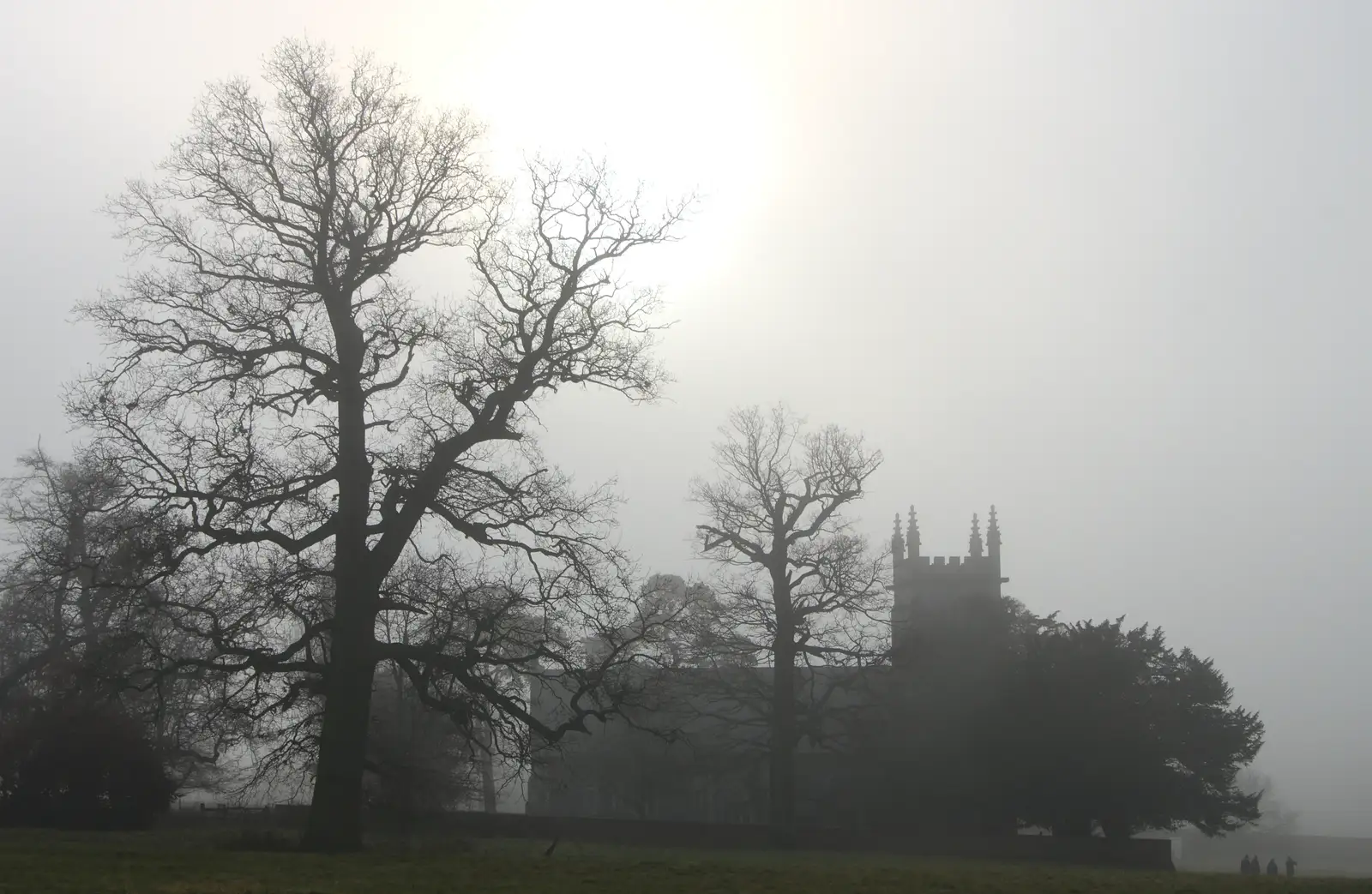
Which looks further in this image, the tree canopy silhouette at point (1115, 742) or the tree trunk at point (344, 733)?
the tree canopy silhouette at point (1115, 742)

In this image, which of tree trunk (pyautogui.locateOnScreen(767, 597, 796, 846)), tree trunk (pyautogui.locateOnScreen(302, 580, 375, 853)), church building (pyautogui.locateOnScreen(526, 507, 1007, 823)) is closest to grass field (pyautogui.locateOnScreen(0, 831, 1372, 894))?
tree trunk (pyautogui.locateOnScreen(302, 580, 375, 853))

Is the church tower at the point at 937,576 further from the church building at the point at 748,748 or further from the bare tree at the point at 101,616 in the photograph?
the bare tree at the point at 101,616

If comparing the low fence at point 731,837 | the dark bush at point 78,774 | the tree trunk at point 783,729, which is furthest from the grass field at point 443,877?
the tree trunk at point 783,729

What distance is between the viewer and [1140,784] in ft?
138

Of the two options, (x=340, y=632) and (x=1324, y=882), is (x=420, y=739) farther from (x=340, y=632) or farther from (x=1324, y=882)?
(x=1324, y=882)

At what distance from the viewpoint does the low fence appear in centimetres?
3262

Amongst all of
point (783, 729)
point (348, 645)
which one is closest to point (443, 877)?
point (348, 645)

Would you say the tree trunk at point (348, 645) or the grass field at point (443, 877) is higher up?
the tree trunk at point (348, 645)

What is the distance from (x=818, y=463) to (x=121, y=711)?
23.1 m

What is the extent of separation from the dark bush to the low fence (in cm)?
330

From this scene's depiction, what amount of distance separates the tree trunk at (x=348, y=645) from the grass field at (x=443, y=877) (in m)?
1.27

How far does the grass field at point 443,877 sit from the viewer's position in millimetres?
13742

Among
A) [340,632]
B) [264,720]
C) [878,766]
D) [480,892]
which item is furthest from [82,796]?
[878,766]

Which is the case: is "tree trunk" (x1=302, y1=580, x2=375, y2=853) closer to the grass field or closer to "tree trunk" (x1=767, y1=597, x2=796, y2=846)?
the grass field
